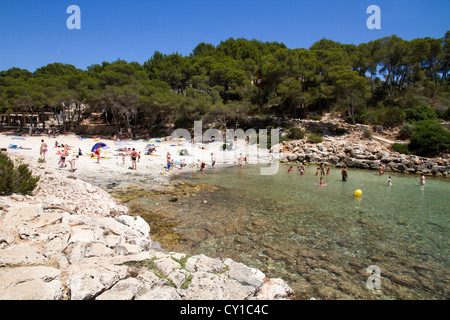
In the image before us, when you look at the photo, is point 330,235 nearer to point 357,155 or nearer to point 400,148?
point 357,155

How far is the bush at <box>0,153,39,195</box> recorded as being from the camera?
26.5 ft

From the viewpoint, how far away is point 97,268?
439 centimetres

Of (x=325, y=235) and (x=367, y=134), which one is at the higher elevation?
(x=367, y=134)

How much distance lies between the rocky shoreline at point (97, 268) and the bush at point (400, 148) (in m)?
29.5

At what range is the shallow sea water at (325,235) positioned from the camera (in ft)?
21.0

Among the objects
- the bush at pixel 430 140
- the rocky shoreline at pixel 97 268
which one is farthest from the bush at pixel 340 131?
the rocky shoreline at pixel 97 268

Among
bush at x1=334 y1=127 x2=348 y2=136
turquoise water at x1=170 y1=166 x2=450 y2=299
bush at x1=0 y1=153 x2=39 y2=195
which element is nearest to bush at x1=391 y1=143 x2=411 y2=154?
bush at x1=334 y1=127 x2=348 y2=136

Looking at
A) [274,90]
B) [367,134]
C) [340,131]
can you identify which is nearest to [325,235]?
[367,134]

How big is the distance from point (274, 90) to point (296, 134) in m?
13.3

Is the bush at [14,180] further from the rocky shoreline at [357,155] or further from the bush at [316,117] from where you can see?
A: the bush at [316,117]

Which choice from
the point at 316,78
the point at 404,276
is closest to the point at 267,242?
the point at 404,276

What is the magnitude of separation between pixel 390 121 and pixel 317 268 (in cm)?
3436
